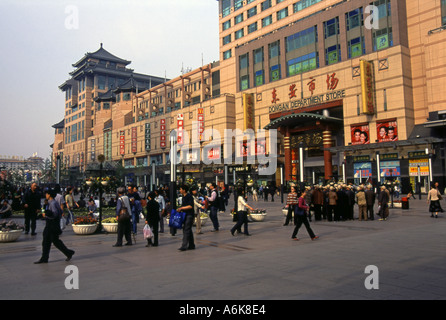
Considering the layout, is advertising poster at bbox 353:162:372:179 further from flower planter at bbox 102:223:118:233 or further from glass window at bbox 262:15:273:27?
flower planter at bbox 102:223:118:233

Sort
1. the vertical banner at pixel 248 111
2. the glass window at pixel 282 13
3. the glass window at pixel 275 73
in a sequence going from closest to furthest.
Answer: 1. the glass window at pixel 275 73
2. the vertical banner at pixel 248 111
3. the glass window at pixel 282 13

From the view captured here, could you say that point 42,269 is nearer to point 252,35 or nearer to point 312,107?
point 312,107

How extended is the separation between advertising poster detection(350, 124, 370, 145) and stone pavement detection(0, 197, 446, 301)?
29155 mm

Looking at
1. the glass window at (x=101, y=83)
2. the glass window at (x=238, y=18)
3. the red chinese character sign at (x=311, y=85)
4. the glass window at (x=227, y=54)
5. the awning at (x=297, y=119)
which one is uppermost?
the glass window at (x=101, y=83)

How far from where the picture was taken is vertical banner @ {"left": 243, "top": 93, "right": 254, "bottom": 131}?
51625mm

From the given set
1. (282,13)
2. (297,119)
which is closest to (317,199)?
(297,119)

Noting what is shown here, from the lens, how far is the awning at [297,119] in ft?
135

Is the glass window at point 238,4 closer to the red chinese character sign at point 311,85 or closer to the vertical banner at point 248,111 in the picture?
the vertical banner at point 248,111

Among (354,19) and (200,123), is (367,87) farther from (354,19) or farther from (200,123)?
(200,123)

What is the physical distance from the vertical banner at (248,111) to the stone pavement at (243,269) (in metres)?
40.6

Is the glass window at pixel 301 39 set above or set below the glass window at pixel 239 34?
below

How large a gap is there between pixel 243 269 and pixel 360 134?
119ft

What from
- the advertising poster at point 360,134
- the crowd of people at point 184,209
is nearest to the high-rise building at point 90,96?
the advertising poster at point 360,134
